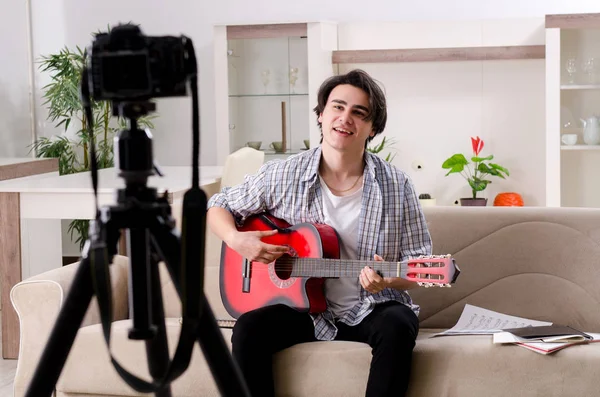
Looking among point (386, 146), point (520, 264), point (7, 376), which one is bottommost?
point (7, 376)

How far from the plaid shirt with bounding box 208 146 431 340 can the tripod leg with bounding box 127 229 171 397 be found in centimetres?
142

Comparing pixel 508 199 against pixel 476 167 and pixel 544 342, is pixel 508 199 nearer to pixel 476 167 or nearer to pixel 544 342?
pixel 476 167

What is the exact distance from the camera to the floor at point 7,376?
335cm

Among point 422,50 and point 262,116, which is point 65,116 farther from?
point 422,50

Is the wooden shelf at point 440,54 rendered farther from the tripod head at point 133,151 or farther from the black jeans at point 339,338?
the tripod head at point 133,151

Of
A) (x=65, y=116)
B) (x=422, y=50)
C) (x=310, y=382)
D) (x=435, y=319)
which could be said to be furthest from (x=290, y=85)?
(x=310, y=382)

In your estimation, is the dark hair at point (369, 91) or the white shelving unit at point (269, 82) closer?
the dark hair at point (369, 91)

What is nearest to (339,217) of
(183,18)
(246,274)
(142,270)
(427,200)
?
(246,274)

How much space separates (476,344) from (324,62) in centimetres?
318

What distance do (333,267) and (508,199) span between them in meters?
3.11

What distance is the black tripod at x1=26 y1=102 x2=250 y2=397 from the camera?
3.20ft

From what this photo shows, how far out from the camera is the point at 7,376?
3553 mm

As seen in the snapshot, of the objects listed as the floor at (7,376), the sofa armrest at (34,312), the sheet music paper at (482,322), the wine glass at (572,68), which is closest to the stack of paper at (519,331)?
the sheet music paper at (482,322)

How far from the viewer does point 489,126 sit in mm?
5480
